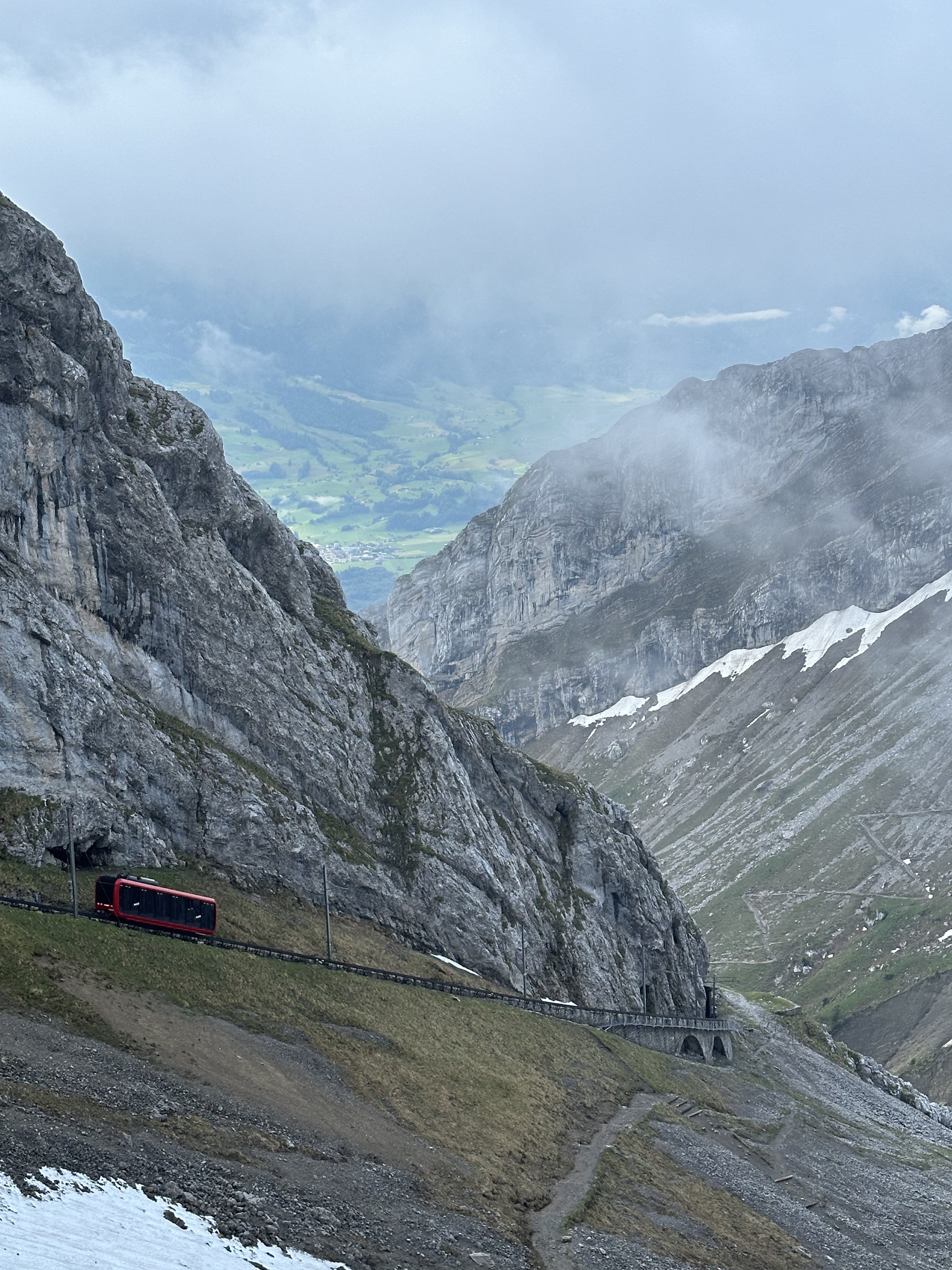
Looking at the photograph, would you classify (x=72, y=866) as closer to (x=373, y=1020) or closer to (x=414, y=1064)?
(x=373, y=1020)

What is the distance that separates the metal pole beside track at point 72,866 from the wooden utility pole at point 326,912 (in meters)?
16.4

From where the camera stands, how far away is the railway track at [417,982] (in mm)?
61781

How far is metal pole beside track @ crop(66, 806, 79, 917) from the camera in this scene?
61.6 meters

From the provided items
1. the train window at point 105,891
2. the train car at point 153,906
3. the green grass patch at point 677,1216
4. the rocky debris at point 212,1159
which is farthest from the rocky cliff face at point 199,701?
the green grass patch at point 677,1216

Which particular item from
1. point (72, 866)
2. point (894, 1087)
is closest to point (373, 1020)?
point (72, 866)

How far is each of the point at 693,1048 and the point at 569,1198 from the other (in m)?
70.9

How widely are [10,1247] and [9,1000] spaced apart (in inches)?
721

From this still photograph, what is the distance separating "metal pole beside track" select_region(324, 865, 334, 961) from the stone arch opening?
1943 inches

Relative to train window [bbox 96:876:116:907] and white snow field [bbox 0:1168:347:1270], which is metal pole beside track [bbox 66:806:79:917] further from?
white snow field [bbox 0:1168:347:1270]

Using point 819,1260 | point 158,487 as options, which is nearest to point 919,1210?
point 819,1260

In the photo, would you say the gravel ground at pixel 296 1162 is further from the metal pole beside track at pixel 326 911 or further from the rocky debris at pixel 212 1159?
the metal pole beside track at pixel 326 911

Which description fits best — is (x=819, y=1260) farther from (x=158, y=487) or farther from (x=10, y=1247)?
(x=158, y=487)

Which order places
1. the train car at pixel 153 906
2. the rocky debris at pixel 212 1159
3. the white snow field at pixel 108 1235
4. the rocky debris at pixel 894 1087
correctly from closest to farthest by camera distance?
the white snow field at pixel 108 1235
the rocky debris at pixel 212 1159
the train car at pixel 153 906
the rocky debris at pixel 894 1087

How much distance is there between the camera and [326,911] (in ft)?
254
